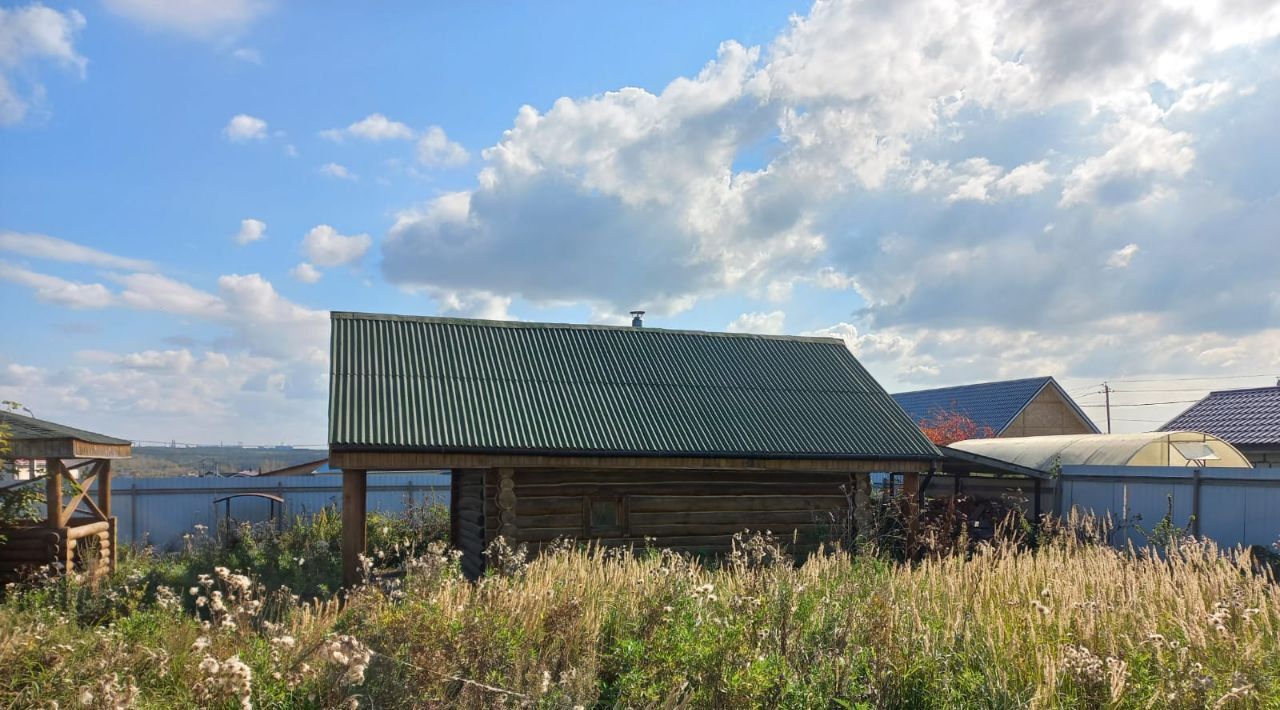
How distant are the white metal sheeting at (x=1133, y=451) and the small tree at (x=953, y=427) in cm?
1430

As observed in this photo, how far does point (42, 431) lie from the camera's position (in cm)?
1410

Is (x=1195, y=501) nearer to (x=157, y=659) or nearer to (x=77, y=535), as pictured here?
(x=157, y=659)

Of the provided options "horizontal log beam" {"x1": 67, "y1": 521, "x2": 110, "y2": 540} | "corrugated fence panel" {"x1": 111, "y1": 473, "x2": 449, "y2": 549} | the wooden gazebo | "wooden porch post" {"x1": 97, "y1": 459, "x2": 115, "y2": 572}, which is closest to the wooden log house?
the wooden gazebo

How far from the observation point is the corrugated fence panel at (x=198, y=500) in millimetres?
20656

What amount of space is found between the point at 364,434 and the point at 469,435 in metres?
1.55

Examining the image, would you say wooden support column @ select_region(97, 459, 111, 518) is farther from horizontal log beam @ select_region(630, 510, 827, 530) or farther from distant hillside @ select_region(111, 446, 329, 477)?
distant hillside @ select_region(111, 446, 329, 477)

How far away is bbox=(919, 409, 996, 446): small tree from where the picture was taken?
1391 inches

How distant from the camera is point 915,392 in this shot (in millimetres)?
45156

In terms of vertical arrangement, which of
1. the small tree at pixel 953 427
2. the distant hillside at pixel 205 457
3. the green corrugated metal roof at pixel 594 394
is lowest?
the distant hillside at pixel 205 457

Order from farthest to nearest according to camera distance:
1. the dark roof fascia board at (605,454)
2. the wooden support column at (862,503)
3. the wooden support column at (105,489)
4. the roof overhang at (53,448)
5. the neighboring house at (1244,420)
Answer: the neighboring house at (1244,420)
the wooden support column at (105,489)
the wooden support column at (862,503)
the roof overhang at (53,448)
the dark roof fascia board at (605,454)

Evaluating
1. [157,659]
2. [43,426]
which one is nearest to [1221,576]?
[157,659]

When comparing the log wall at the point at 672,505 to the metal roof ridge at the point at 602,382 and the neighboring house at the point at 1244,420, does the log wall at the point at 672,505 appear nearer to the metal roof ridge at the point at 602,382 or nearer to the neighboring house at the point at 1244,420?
the metal roof ridge at the point at 602,382

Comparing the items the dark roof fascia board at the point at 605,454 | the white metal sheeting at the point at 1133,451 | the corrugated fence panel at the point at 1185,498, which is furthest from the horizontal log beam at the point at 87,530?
the white metal sheeting at the point at 1133,451

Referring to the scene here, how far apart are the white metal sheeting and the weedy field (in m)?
11.1
